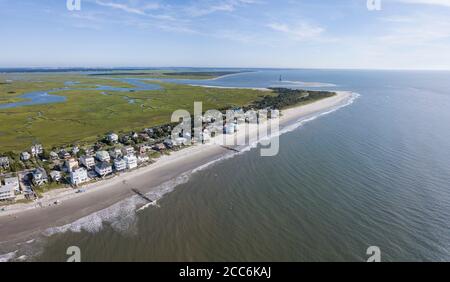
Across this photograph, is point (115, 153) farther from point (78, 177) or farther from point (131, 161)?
point (78, 177)

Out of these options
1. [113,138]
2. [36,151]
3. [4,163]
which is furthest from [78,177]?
[113,138]

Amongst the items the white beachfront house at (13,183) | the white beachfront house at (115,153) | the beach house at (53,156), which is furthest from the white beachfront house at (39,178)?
the white beachfront house at (115,153)

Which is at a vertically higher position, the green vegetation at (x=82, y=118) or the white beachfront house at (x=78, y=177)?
the green vegetation at (x=82, y=118)

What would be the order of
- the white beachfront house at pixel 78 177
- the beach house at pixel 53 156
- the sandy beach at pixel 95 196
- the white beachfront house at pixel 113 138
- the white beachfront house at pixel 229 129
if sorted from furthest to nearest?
the white beachfront house at pixel 229 129
the white beachfront house at pixel 113 138
the beach house at pixel 53 156
the white beachfront house at pixel 78 177
the sandy beach at pixel 95 196

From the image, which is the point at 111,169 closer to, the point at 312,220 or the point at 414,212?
the point at 312,220

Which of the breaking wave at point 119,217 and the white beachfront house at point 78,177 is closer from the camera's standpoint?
the breaking wave at point 119,217

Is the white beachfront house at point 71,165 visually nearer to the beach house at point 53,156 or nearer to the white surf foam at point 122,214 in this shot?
the beach house at point 53,156
